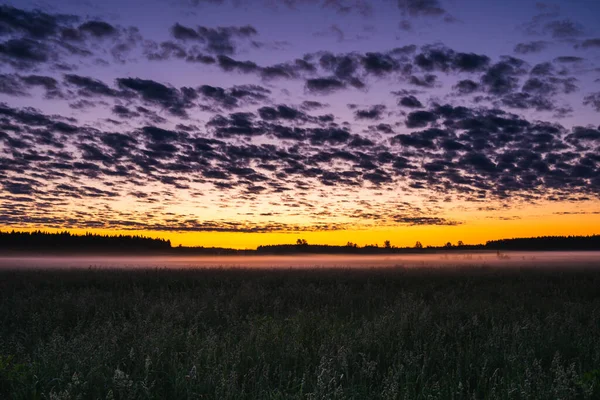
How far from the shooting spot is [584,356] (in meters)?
6.84

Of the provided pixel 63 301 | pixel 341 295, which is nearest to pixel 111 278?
pixel 63 301

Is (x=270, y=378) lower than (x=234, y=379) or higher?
lower

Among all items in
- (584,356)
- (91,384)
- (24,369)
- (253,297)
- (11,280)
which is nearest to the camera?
(91,384)

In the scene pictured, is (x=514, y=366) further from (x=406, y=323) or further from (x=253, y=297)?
(x=253, y=297)

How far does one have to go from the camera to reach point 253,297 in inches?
524

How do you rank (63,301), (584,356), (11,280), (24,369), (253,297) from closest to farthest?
(24,369), (584,356), (63,301), (253,297), (11,280)

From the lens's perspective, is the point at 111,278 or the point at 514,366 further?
the point at 111,278

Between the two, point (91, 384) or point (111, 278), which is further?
point (111, 278)

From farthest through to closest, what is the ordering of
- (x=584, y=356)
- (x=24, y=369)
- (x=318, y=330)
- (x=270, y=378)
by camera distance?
(x=318, y=330) → (x=584, y=356) → (x=270, y=378) → (x=24, y=369)

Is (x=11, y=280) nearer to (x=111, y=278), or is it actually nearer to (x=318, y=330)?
(x=111, y=278)

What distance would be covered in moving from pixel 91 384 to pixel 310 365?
2650 mm

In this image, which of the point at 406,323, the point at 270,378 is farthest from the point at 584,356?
the point at 270,378

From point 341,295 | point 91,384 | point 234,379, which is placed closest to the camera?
point 234,379

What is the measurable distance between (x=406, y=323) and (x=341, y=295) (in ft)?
22.9
